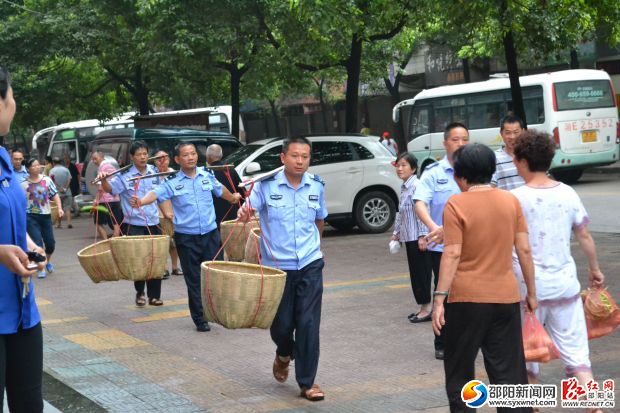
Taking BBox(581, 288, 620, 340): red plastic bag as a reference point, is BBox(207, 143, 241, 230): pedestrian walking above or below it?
above

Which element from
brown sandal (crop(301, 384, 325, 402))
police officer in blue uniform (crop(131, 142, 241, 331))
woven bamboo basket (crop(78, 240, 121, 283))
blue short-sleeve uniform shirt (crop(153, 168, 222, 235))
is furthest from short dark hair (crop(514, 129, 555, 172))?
woven bamboo basket (crop(78, 240, 121, 283))

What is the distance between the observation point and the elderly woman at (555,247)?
5.41 m

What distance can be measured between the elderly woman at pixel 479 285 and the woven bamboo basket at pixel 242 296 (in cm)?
145

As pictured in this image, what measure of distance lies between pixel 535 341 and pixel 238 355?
3.27 metres

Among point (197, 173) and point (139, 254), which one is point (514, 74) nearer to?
point (197, 173)

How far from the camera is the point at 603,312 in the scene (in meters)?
5.65

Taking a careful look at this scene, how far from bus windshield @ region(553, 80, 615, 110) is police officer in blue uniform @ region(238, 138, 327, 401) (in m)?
19.9

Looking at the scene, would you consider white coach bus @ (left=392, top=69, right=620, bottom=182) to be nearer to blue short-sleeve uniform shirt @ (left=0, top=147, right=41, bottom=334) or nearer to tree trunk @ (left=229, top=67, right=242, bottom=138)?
tree trunk @ (left=229, top=67, right=242, bottom=138)

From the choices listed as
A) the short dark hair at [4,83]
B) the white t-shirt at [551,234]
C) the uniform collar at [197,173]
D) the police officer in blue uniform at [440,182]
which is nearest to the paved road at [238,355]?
the police officer in blue uniform at [440,182]

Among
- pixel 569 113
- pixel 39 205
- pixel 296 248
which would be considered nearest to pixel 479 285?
pixel 296 248

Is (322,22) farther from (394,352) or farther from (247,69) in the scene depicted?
(394,352)

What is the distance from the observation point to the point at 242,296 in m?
6.20

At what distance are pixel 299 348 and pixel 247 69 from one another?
18.1m

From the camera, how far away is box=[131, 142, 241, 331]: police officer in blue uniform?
9258 millimetres
